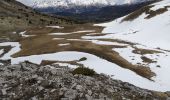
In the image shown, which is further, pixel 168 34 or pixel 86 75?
pixel 168 34

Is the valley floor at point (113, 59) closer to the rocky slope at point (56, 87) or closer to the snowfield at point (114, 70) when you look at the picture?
the snowfield at point (114, 70)

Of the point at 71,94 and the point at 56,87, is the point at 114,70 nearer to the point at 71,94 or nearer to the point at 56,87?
the point at 56,87

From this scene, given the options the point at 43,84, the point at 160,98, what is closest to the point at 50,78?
the point at 43,84

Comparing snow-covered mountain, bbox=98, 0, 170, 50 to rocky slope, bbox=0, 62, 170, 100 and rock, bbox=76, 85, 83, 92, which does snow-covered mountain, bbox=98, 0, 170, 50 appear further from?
rock, bbox=76, 85, 83, 92

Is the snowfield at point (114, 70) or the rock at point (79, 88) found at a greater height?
the rock at point (79, 88)

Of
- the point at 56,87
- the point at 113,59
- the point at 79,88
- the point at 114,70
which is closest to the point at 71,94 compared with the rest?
the point at 79,88

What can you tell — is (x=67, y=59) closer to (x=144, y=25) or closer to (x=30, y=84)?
(x=30, y=84)

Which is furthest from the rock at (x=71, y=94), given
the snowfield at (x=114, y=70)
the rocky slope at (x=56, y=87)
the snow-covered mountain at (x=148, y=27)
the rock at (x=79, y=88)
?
the snow-covered mountain at (x=148, y=27)
